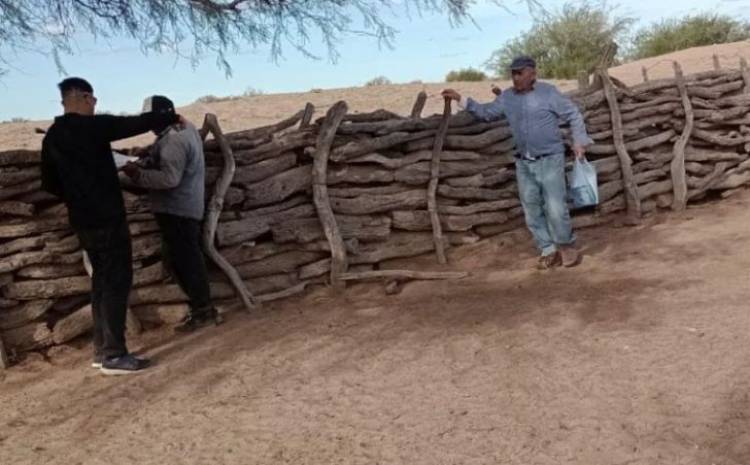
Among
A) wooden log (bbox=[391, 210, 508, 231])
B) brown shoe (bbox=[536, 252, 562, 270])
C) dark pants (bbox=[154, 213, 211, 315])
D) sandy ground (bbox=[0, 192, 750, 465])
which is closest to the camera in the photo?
sandy ground (bbox=[0, 192, 750, 465])

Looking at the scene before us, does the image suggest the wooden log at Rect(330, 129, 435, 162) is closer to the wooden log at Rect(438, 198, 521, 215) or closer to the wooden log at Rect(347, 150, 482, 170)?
the wooden log at Rect(347, 150, 482, 170)

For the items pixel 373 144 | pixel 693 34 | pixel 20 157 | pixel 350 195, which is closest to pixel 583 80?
pixel 373 144

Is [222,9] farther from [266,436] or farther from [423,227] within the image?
[266,436]

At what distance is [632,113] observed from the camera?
749 centimetres

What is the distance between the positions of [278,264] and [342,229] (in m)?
0.55

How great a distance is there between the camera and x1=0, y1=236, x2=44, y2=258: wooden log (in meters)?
4.79

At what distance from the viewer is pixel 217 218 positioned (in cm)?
543

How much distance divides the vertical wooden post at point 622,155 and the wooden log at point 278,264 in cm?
301

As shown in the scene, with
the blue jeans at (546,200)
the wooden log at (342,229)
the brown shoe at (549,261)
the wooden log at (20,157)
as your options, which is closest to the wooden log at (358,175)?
the wooden log at (342,229)

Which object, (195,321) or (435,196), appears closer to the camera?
(195,321)

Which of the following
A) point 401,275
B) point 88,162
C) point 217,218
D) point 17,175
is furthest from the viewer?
point 401,275

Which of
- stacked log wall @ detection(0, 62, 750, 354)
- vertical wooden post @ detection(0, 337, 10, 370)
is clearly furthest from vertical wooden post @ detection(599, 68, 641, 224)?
vertical wooden post @ detection(0, 337, 10, 370)

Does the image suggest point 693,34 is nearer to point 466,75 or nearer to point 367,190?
point 466,75

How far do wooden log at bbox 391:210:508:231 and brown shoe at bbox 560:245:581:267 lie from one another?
0.75 meters
